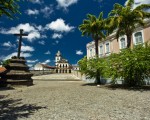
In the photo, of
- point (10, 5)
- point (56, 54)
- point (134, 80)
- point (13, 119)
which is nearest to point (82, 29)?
point (134, 80)

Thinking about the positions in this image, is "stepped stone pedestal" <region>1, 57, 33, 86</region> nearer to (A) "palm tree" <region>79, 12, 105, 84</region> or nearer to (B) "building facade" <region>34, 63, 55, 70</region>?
(A) "palm tree" <region>79, 12, 105, 84</region>

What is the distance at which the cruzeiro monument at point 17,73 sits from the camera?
17203mm

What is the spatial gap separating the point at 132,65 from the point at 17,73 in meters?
12.9

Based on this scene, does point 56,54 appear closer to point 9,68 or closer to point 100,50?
point 100,50

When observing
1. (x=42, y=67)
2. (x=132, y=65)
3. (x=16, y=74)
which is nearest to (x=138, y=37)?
(x=132, y=65)

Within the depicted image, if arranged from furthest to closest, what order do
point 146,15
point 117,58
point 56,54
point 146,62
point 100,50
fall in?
point 56,54 → point 100,50 → point 146,15 → point 117,58 → point 146,62

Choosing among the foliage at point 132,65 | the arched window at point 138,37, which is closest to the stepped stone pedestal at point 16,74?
the foliage at point 132,65

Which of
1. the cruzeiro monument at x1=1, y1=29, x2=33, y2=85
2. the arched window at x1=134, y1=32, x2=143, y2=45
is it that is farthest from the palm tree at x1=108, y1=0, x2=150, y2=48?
the cruzeiro monument at x1=1, y1=29, x2=33, y2=85

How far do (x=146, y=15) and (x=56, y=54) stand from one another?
119 meters

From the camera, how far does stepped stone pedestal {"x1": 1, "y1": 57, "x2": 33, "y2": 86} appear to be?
677 inches

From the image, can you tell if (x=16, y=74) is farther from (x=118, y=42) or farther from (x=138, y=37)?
(x=138, y=37)

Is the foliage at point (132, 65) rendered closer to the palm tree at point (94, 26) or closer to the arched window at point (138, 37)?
the palm tree at point (94, 26)

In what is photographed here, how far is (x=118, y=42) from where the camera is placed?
27281 millimetres

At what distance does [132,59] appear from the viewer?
13.6m
